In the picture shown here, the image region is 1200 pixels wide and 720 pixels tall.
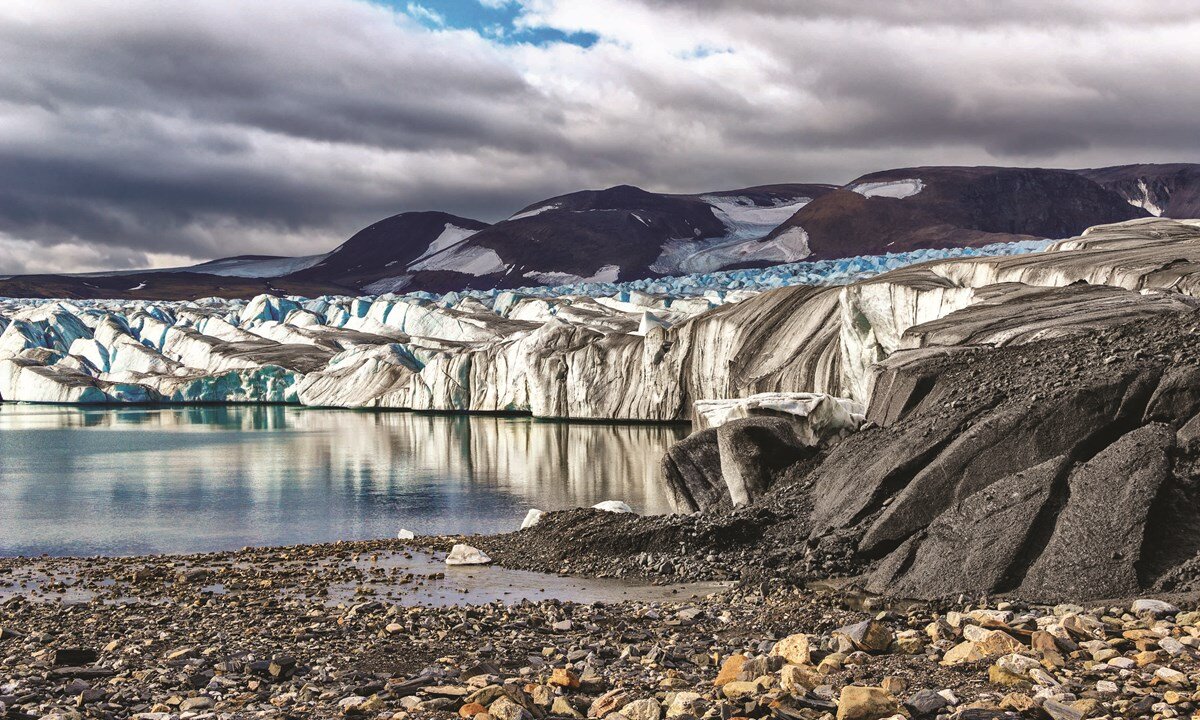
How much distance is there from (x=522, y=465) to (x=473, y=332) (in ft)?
118

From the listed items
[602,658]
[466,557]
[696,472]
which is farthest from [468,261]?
[602,658]

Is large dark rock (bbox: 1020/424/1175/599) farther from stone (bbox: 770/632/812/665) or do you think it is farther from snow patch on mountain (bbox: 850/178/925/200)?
snow patch on mountain (bbox: 850/178/925/200)

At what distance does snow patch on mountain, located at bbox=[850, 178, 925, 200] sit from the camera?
124 meters

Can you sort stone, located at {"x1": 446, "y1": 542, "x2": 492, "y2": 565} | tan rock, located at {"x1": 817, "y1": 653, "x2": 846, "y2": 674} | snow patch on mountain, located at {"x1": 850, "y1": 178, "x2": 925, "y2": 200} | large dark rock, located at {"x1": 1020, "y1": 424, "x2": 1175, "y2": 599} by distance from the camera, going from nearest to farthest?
1. tan rock, located at {"x1": 817, "y1": 653, "x2": 846, "y2": 674}
2. large dark rock, located at {"x1": 1020, "y1": 424, "x2": 1175, "y2": 599}
3. stone, located at {"x1": 446, "y1": 542, "x2": 492, "y2": 565}
4. snow patch on mountain, located at {"x1": 850, "y1": 178, "x2": 925, "y2": 200}

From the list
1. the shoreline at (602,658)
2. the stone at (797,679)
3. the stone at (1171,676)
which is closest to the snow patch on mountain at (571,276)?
the shoreline at (602,658)

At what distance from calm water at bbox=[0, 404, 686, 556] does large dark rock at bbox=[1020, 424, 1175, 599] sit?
10.2m

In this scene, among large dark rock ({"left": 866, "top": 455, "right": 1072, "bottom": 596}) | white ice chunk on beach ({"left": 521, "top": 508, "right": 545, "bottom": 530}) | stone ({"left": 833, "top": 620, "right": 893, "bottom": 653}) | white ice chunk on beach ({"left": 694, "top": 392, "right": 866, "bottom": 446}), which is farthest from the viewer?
white ice chunk on beach ({"left": 521, "top": 508, "right": 545, "bottom": 530})

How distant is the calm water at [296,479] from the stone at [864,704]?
12.1 metres

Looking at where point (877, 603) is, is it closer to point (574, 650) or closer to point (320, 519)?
point (574, 650)

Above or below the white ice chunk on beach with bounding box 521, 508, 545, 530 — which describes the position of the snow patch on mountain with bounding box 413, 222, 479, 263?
above

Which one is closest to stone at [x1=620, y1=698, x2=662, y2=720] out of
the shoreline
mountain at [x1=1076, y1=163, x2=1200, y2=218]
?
the shoreline

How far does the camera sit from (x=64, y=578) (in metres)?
12.0

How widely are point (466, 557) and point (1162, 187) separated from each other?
13192 centimetres

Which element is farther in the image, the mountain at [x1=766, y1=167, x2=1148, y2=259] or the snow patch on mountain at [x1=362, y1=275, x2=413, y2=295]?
the snow patch on mountain at [x1=362, y1=275, x2=413, y2=295]
